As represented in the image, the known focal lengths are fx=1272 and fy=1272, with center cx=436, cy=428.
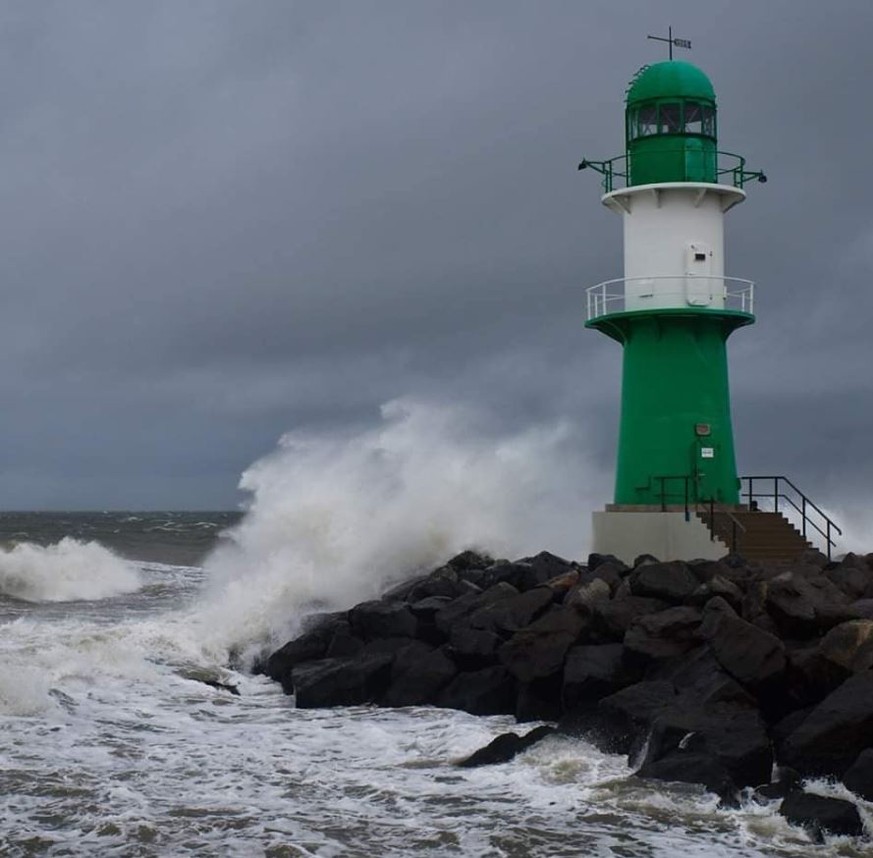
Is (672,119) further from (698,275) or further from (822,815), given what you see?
(822,815)

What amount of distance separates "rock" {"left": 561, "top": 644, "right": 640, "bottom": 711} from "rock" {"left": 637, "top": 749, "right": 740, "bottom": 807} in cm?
154

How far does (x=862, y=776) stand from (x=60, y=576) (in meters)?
19.2

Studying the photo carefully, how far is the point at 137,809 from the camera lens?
724cm

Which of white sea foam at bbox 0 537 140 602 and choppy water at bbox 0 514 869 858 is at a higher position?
white sea foam at bbox 0 537 140 602

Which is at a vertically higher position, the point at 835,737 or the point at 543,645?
the point at 543,645

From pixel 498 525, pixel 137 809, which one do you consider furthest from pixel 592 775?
pixel 498 525

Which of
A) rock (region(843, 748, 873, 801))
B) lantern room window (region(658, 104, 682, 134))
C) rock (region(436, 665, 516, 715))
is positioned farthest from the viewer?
lantern room window (region(658, 104, 682, 134))

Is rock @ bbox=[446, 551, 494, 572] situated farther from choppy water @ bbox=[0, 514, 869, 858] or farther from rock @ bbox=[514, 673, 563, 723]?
rock @ bbox=[514, 673, 563, 723]

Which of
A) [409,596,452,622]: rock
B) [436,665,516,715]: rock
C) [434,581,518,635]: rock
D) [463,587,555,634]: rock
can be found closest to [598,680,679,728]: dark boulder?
[436,665,516,715]: rock

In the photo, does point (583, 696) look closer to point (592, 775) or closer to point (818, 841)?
point (592, 775)

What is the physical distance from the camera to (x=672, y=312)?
1486 centimetres

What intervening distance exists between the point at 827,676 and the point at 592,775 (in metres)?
1.81

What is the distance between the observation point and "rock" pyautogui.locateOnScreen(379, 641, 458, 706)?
1046cm

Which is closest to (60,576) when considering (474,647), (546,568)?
(546,568)
